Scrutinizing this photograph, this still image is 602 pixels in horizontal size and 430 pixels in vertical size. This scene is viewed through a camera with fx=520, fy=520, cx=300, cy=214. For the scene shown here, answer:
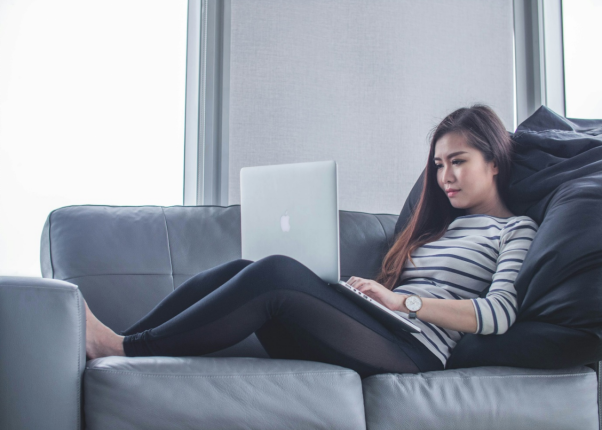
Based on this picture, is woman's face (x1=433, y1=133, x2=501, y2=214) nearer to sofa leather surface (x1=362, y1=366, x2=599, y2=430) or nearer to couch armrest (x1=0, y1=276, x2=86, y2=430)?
sofa leather surface (x1=362, y1=366, x2=599, y2=430)

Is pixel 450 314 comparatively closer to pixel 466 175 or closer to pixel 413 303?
pixel 413 303

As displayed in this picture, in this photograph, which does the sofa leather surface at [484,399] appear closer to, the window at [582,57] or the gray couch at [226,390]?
the gray couch at [226,390]

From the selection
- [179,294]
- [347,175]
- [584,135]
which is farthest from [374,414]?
[347,175]

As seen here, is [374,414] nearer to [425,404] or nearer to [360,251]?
[425,404]

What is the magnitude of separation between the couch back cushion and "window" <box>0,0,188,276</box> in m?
0.49

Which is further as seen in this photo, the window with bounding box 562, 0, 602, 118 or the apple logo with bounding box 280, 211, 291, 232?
the window with bounding box 562, 0, 602, 118

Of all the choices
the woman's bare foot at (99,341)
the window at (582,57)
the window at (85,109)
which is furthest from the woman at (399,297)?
the window at (582,57)

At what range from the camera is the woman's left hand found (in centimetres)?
128

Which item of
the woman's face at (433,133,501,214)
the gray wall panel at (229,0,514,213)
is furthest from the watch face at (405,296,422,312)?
the gray wall panel at (229,0,514,213)

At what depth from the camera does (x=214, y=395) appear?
3.57 ft

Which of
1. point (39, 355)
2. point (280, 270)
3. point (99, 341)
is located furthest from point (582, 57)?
point (39, 355)

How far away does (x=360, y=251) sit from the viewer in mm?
1907

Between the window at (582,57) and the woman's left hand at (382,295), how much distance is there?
2.02 meters

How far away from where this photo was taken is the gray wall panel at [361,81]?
2.40 meters
